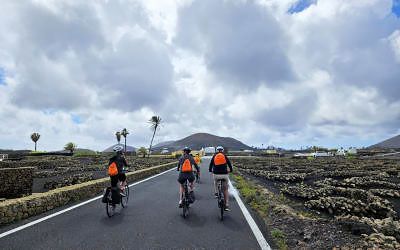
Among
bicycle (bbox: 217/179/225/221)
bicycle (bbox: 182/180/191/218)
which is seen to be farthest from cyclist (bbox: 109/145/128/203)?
bicycle (bbox: 217/179/225/221)

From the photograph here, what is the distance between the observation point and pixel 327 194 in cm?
1630

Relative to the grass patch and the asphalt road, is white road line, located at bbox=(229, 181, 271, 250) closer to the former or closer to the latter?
the asphalt road

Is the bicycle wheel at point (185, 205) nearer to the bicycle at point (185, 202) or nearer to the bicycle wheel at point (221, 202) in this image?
the bicycle at point (185, 202)

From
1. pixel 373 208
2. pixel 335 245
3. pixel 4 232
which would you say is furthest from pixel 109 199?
pixel 373 208

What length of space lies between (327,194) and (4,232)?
13147mm

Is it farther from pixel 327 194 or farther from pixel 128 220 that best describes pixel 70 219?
pixel 327 194

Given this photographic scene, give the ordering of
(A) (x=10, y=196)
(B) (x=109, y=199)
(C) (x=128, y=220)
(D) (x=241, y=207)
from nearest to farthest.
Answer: (C) (x=128, y=220)
(B) (x=109, y=199)
(D) (x=241, y=207)
(A) (x=10, y=196)

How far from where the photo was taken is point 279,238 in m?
7.73

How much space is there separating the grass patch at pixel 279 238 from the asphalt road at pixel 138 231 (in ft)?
1.57

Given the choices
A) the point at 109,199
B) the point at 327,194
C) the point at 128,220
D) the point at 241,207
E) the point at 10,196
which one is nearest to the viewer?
the point at 128,220

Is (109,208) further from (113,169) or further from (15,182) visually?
(15,182)

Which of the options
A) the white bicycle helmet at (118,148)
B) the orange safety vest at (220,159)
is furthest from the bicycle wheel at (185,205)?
the white bicycle helmet at (118,148)

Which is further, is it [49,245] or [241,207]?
[241,207]

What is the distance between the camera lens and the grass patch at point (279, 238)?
275 inches
